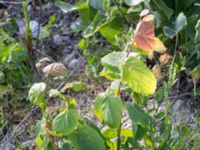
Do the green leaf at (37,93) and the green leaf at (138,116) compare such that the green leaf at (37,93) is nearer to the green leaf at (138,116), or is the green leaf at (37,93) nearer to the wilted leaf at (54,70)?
the wilted leaf at (54,70)

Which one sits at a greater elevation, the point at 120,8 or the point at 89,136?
the point at 89,136

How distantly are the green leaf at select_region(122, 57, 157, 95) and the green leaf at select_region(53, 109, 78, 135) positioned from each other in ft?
0.55

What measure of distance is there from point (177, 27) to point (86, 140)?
81cm

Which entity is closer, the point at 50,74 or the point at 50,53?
the point at 50,74

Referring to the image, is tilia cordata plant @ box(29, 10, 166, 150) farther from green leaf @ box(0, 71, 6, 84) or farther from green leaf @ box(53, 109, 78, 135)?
green leaf @ box(0, 71, 6, 84)

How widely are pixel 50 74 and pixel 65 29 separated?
4.34 ft

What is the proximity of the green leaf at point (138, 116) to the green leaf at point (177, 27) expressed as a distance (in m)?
0.70

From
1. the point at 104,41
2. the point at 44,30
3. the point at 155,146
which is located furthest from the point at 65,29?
the point at 155,146

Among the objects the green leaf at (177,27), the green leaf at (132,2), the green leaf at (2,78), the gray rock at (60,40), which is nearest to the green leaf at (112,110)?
the green leaf at (177,27)

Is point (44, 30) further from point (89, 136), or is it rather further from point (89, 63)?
point (89, 136)

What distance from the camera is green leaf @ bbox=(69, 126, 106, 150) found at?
1407 millimetres

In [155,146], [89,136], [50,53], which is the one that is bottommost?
[50,53]

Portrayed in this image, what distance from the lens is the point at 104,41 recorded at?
8.22ft

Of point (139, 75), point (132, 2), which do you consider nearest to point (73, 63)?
point (132, 2)
